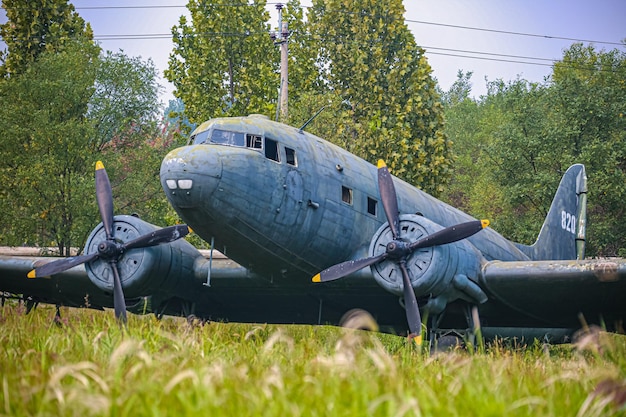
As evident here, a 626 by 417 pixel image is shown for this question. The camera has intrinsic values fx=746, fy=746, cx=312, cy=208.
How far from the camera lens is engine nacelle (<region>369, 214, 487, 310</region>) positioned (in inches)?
532

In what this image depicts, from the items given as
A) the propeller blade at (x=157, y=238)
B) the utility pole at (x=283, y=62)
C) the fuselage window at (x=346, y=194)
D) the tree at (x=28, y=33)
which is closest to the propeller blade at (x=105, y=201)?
the propeller blade at (x=157, y=238)

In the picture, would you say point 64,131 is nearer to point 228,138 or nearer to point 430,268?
point 228,138

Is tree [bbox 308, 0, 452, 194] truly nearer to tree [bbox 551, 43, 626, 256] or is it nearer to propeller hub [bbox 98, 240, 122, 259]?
tree [bbox 551, 43, 626, 256]

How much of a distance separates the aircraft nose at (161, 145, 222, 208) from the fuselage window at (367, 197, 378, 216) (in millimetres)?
3514

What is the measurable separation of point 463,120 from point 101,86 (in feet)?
169

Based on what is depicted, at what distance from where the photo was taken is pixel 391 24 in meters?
40.3

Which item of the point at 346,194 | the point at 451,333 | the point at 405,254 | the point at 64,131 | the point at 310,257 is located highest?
the point at 64,131

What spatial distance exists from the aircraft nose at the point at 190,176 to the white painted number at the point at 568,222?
12.7 m

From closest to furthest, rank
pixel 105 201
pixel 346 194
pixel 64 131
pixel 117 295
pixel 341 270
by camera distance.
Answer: pixel 341 270 → pixel 346 194 → pixel 117 295 → pixel 105 201 → pixel 64 131

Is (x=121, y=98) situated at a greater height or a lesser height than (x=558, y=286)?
greater

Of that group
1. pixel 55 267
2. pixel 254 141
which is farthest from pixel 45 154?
pixel 254 141

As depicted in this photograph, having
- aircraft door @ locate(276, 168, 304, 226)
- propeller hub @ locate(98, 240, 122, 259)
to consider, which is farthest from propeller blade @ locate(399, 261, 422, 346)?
propeller hub @ locate(98, 240, 122, 259)

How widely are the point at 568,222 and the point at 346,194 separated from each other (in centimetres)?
1030

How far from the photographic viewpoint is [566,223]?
22.3 m
